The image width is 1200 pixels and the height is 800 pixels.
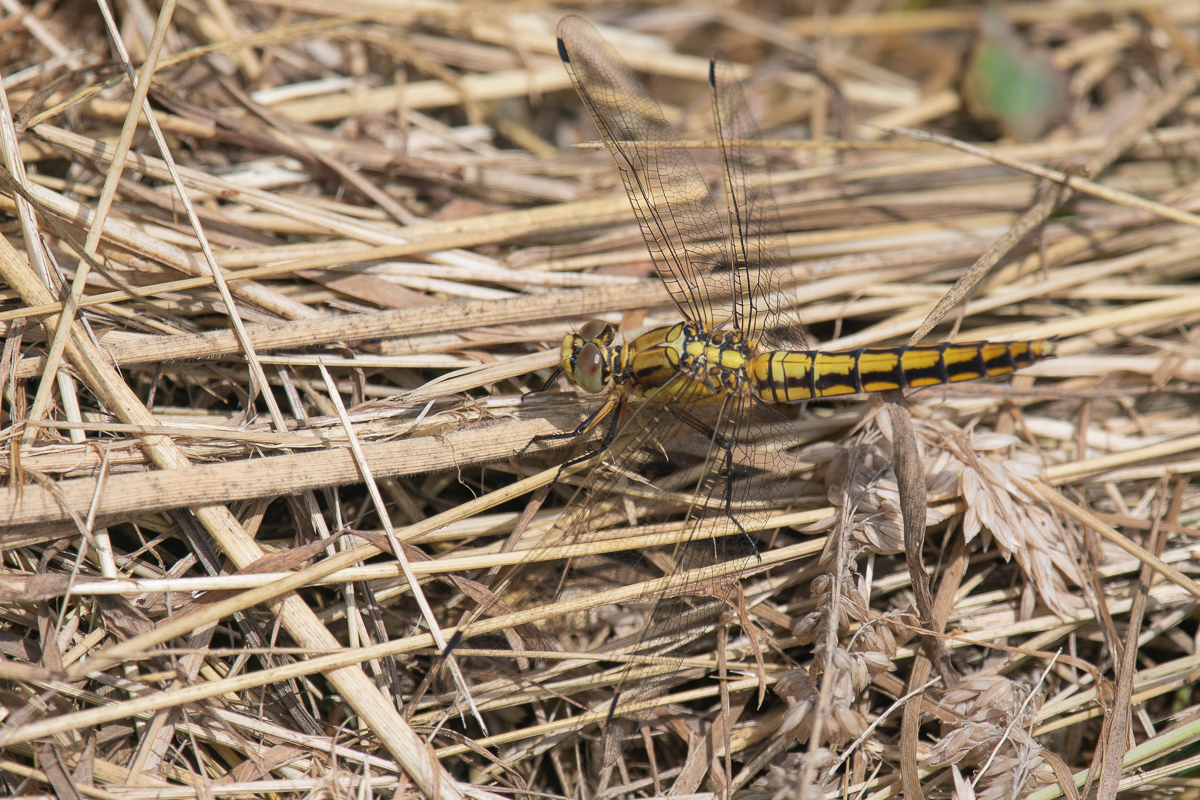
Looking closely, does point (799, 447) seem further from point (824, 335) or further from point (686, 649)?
point (686, 649)

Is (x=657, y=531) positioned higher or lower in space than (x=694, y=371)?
lower

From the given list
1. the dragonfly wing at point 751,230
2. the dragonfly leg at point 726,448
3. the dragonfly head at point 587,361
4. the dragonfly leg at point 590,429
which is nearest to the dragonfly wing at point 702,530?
the dragonfly leg at point 726,448

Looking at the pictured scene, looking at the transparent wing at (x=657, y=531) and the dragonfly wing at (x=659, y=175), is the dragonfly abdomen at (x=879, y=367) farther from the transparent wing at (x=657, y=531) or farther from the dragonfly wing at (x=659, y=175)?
the dragonfly wing at (x=659, y=175)

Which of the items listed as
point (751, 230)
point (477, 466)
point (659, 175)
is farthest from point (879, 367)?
point (477, 466)

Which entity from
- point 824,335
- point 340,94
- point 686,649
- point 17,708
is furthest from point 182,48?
point 686,649

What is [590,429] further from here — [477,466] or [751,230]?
[751,230]
